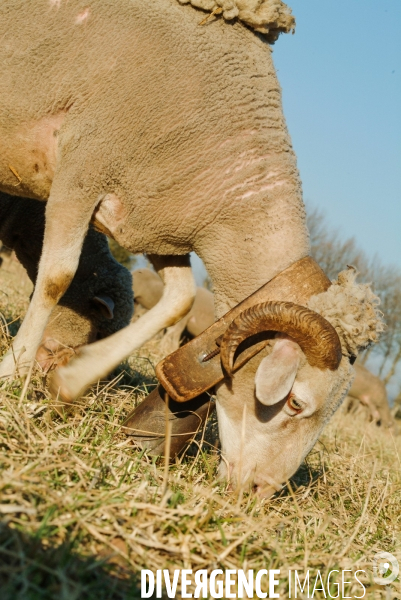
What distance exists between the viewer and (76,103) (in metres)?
3.52

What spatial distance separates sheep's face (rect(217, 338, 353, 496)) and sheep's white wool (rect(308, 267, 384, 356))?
0.53 feet

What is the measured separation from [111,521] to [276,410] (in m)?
1.40

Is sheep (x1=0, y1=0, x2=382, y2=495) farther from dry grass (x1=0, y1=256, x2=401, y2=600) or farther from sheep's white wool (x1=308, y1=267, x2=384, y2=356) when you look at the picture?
dry grass (x1=0, y1=256, x2=401, y2=600)

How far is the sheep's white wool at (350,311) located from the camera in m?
3.35

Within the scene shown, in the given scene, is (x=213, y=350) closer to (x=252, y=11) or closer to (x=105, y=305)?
(x=105, y=305)

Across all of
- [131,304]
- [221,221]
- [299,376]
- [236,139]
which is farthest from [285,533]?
[131,304]

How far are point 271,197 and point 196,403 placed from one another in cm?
130

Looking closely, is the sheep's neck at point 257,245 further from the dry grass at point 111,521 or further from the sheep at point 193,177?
the dry grass at point 111,521

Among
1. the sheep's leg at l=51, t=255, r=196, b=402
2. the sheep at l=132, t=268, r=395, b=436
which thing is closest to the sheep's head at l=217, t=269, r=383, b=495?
the sheep's leg at l=51, t=255, r=196, b=402

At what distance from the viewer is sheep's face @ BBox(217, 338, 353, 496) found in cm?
327

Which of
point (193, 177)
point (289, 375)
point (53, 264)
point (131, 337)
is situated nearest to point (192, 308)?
point (131, 337)

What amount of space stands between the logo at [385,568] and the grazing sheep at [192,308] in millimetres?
9212

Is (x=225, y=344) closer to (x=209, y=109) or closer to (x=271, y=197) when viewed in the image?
(x=271, y=197)

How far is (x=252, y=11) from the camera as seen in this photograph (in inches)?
143
